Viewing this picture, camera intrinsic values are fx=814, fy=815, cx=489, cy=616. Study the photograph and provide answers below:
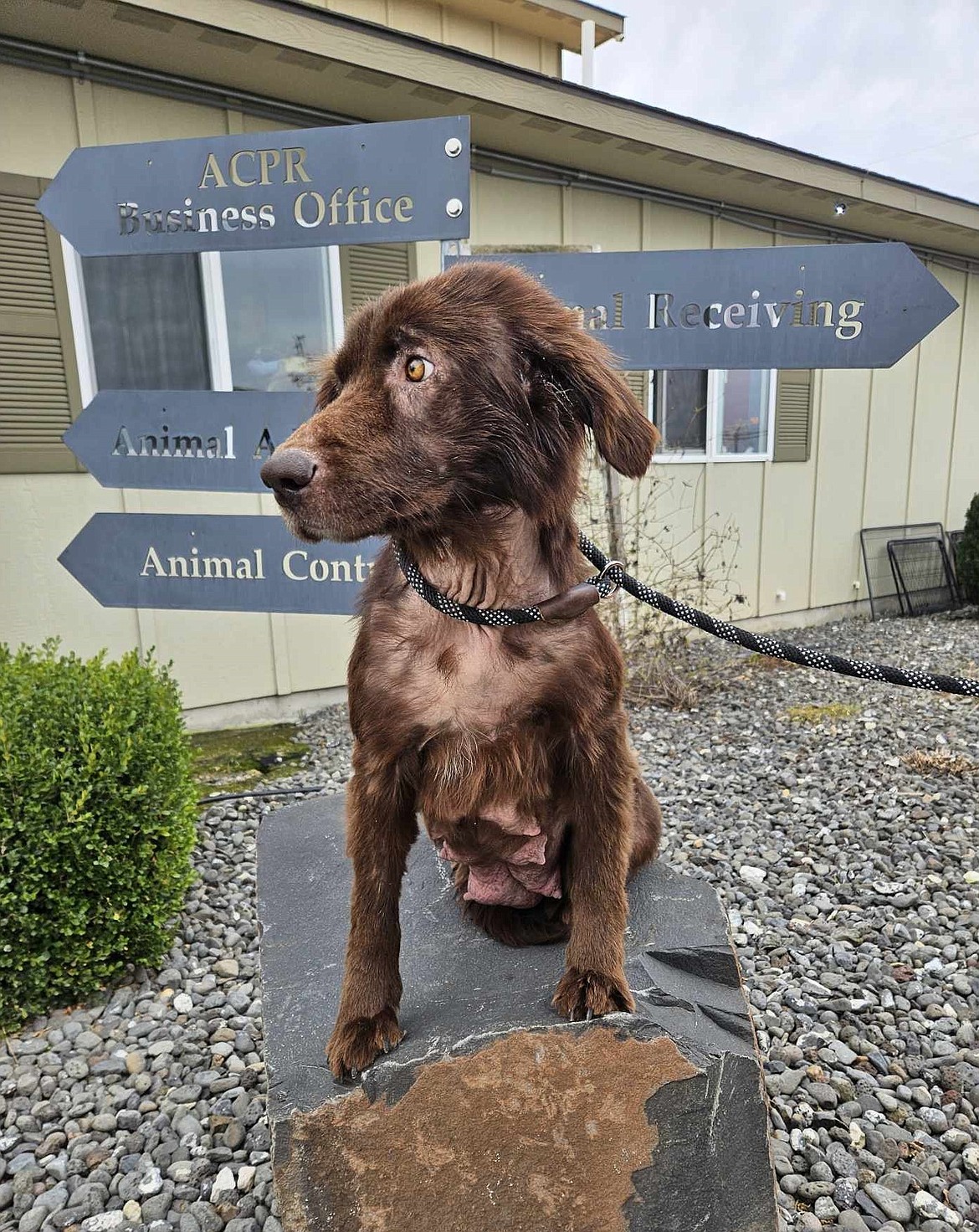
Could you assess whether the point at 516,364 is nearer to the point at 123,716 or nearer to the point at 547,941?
the point at 547,941

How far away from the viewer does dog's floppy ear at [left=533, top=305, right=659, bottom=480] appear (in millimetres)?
1225

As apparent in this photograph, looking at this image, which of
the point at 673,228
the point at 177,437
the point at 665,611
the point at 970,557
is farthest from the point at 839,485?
the point at 665,611

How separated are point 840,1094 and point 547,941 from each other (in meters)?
1.15

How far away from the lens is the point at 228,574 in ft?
10.8

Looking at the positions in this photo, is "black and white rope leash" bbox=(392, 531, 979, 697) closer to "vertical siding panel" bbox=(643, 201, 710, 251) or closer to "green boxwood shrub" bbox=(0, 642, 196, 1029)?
"green boxwood shrub" bbox=(0, 642, 196, 1029)

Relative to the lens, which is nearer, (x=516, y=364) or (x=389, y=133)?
(x=516, y=364)

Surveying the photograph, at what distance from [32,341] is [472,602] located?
13.8 ft

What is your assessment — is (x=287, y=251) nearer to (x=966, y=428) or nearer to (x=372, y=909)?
(x=372, y=909)

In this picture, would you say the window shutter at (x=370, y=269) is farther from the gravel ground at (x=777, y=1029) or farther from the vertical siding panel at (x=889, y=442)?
the vertical siding panel at (x=889, y=442)

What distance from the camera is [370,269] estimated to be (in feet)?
17.5

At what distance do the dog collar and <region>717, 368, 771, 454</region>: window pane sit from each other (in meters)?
6.82

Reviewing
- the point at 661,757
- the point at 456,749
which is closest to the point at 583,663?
the point at 456,749

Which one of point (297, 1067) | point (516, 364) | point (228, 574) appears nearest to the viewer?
point (516, 364)

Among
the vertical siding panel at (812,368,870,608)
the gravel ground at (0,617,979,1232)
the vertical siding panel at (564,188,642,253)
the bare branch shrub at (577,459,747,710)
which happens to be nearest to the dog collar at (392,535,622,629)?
the gravel ground at (0,617,979,1232)
